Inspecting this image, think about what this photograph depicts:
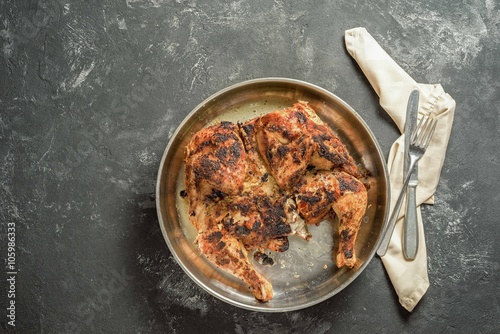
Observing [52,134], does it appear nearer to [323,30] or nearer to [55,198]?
[55,198]

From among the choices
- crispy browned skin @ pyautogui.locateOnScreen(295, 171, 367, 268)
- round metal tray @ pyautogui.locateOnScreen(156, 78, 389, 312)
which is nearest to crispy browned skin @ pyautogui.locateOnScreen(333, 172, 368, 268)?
crispy browned skin @ pyautogui.locateOnScreen(295, 171, 367, 268)

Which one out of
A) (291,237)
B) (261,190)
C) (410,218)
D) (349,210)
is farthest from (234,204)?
(410,218)

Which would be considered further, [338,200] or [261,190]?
[261,190]

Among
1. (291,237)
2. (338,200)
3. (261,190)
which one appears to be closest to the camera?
(338,200)

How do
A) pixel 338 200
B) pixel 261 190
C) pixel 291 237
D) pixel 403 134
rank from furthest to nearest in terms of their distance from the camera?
pixel 403 134, pixel 291 237, pixel 261 190, pixel 338 200

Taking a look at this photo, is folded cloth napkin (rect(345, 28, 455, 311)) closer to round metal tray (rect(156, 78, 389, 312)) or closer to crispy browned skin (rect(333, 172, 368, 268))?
round metal tray (rect(156, 78, 389, 312))

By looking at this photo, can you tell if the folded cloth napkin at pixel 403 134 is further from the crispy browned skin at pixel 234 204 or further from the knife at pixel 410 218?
the crispy browned skin at pixel 234 204

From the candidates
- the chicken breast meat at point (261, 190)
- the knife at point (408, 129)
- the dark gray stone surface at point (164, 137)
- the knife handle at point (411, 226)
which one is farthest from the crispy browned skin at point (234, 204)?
the knife handle at point (411, 226)

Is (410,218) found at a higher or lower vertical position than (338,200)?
lower

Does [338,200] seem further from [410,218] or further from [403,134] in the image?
[403,134]
